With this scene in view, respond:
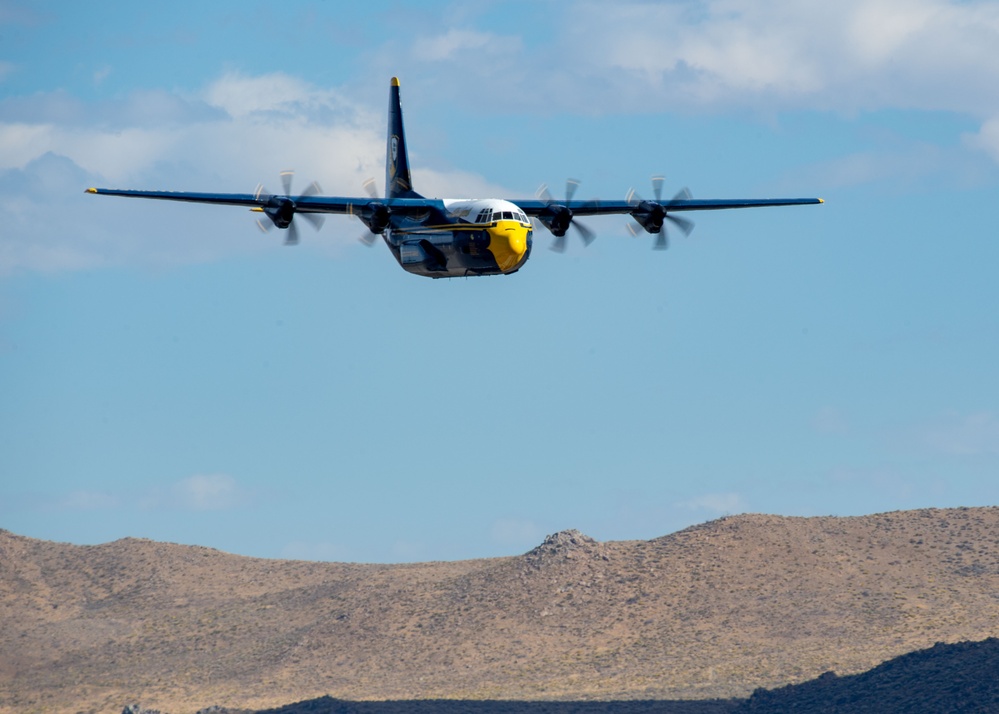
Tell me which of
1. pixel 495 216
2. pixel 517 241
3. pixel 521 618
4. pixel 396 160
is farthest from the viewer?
pixel 521 618

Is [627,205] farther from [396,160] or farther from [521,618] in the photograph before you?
[521,618]

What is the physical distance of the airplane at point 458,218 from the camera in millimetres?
61469

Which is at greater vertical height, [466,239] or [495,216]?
[495,216]

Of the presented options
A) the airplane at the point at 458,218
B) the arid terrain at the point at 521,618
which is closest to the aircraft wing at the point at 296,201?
the airplane at the point at 458,218

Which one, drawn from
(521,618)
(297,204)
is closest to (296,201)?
(297,204)

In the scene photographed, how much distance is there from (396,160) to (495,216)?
2152 centimetres

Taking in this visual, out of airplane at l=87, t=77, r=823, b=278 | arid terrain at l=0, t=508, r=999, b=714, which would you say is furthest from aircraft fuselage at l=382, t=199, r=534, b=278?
arid terrain at l=0, t=508, r=999, b=714

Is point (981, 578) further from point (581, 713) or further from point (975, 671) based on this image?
point (581, 713)

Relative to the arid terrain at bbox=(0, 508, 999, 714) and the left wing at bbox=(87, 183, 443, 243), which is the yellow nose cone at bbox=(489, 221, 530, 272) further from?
the arid terrain at bbox=(0, 508, 999, 714)

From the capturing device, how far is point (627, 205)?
71.1m

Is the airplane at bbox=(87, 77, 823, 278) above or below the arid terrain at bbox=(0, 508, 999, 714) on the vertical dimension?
above

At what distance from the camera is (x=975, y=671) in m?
89.6

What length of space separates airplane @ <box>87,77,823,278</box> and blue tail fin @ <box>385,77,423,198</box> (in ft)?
10.1

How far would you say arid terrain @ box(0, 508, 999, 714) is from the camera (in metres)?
101
